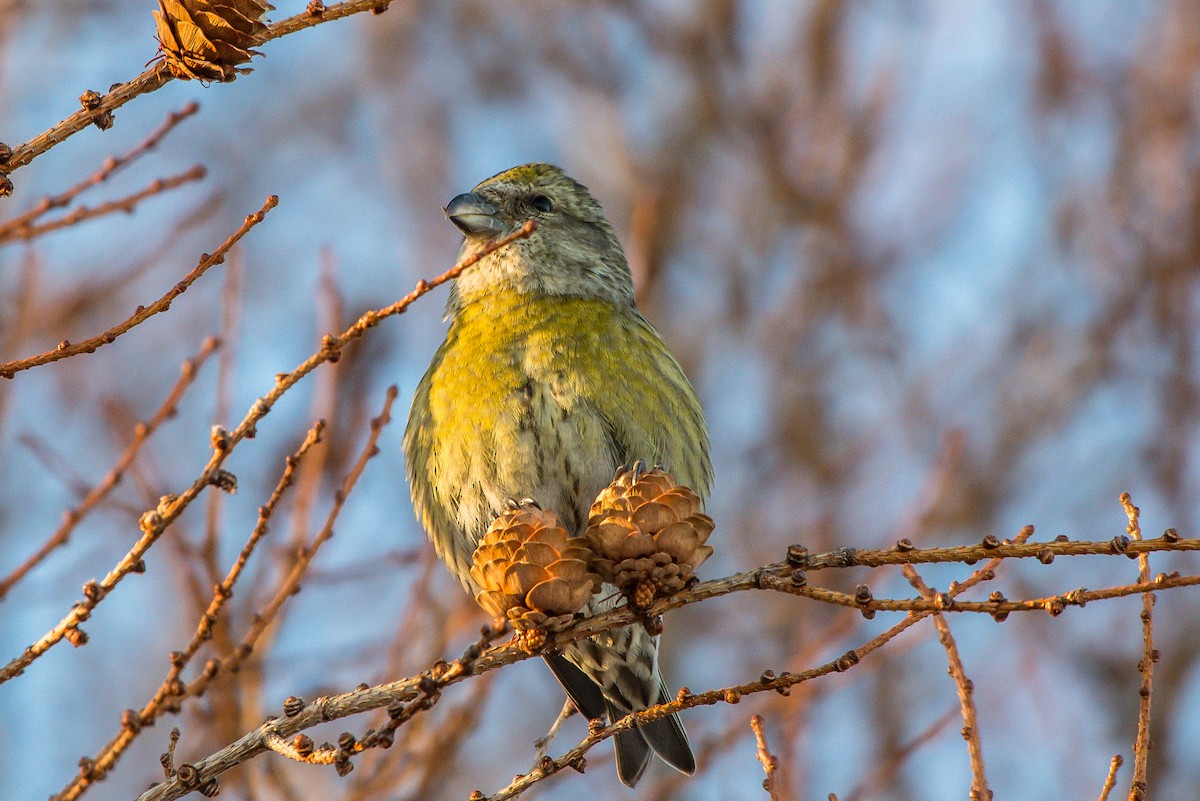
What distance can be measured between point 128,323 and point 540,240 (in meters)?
2.82

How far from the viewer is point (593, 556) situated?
2627mm

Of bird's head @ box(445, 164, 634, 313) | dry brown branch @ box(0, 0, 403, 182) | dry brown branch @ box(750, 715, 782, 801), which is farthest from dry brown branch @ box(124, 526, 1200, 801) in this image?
bird's head @ box(445, 164, 634, 313)

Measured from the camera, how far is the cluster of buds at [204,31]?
2.12 meters

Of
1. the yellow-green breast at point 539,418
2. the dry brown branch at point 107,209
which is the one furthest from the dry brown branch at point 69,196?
the yellow-green breast at point 539,418

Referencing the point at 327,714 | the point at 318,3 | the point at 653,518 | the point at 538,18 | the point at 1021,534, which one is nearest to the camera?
the point at 318,3

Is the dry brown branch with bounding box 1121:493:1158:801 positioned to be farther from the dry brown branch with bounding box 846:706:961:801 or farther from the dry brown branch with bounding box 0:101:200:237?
the dry brown branch with bounding box 0:101:200:237

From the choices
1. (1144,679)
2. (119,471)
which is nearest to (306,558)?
(119,471)

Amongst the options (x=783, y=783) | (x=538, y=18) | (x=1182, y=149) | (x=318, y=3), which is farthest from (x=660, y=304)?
(x=318, y=3)

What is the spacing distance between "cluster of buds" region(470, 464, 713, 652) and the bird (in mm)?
1109

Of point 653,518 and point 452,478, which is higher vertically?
point 452,478

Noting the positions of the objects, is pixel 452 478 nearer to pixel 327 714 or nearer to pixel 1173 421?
pixel 327 714

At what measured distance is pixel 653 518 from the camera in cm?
259

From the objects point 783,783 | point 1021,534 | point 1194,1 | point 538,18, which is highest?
point 538,18

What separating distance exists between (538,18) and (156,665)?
566cm
